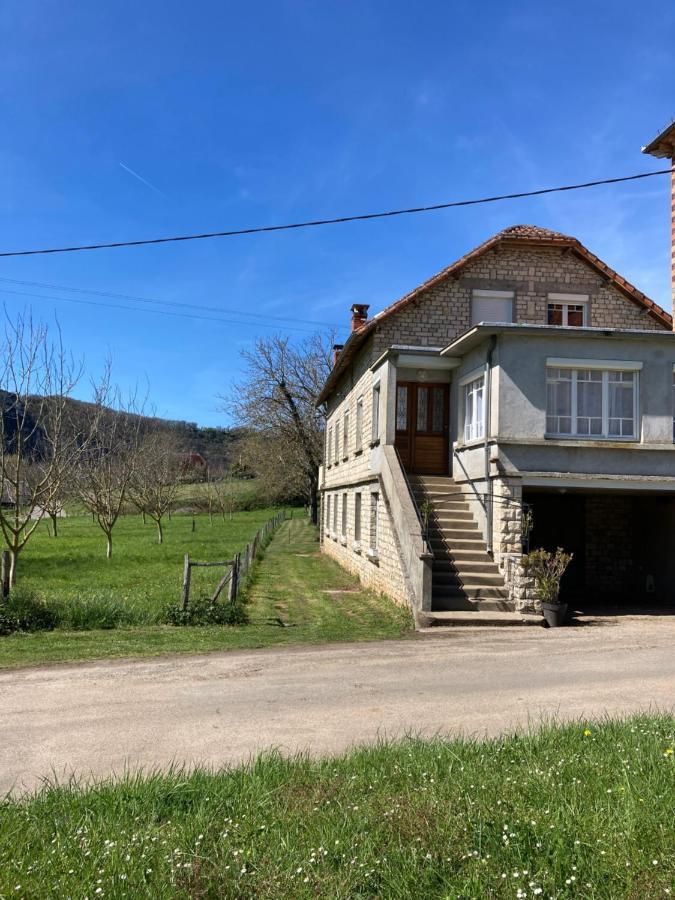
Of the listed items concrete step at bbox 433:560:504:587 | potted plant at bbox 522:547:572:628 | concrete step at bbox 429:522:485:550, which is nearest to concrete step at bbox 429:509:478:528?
concrete step at bbox 429:522:485:550

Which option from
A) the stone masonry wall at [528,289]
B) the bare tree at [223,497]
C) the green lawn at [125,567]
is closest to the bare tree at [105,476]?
the green lawn at [125,567]

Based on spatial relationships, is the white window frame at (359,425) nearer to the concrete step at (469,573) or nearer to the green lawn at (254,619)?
the green lawn at (254,619)

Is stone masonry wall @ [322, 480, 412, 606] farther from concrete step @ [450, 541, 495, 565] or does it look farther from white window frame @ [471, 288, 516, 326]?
white window frame @ [471, 288, 516, 326]

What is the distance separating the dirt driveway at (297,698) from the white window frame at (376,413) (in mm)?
8314

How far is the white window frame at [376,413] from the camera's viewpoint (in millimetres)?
18609

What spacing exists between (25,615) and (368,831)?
900 centimetres

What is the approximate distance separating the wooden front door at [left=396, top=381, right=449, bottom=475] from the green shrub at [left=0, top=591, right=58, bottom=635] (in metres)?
9.76

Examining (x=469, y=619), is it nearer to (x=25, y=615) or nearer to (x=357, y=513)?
(x=25, y=615)

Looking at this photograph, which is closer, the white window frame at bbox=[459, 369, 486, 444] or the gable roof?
the white window frame at bbox=[459, 369, 486, 444]

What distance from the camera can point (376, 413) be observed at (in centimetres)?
1891

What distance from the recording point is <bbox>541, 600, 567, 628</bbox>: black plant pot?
12.8m

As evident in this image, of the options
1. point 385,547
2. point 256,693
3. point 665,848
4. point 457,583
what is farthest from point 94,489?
point 665,848

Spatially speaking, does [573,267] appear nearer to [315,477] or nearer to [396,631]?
[396,631]

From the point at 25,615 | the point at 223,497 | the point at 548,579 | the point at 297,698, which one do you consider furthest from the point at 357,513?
the point at 223,497
